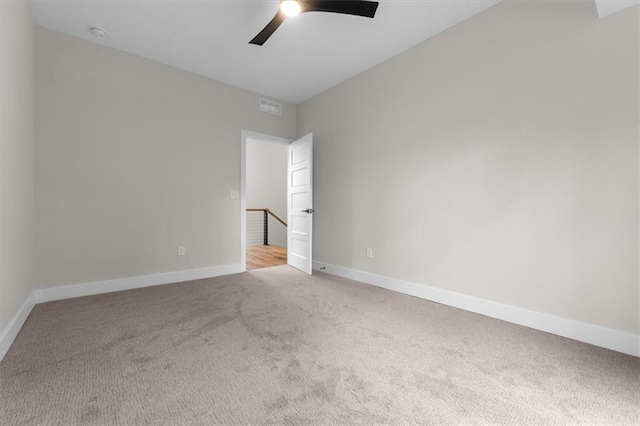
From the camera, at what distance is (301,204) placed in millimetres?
4199

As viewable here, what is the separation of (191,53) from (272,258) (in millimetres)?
3440

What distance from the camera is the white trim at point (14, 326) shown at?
5.51ft

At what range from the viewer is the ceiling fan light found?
1986 millimetres

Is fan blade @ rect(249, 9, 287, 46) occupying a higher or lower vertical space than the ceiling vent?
lower

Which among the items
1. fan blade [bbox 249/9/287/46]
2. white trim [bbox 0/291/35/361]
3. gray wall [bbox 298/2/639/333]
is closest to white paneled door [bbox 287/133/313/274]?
gray wall [bbox 298/2/639/333]

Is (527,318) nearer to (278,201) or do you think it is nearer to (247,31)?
(247,31)

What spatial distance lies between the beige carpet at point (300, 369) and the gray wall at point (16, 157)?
39 centimetres

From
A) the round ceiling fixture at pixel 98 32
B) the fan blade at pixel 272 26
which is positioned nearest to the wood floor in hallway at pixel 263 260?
the fan blade at pixel 272 26

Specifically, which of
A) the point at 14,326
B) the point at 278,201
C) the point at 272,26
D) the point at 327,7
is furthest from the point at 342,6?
the point at 278,201

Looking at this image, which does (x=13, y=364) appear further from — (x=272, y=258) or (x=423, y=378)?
(x=272, y=258)

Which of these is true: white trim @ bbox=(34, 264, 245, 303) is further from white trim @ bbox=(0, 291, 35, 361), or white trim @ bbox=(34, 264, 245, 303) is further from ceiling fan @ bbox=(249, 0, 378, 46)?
ceiling fan @ bbox=(249, 0, 378, 46)

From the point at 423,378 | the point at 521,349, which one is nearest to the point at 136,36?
the point at 423,378

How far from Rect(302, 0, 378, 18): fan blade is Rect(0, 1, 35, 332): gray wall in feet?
6.24

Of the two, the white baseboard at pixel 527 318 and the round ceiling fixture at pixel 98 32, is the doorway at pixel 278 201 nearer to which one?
the white baseboard at pixel 527 318
